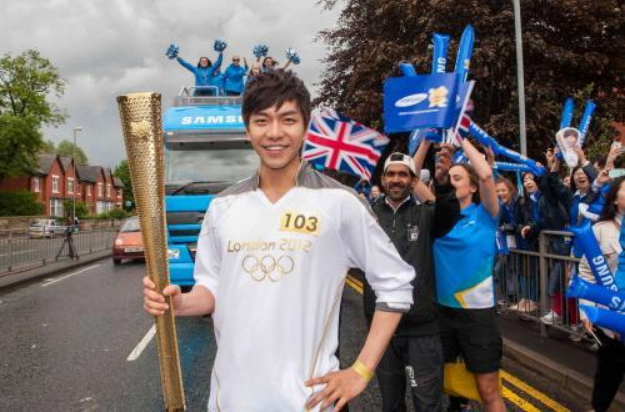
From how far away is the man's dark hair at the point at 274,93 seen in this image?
5.44 ft

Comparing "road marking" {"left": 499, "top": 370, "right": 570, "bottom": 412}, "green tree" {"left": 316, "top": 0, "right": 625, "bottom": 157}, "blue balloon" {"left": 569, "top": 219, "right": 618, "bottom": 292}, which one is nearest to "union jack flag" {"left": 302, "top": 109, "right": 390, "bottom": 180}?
"blue balloon" {"left": 569, "top": 219, "right": 618, "bottom": 292}

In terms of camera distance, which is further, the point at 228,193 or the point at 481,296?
the point at 481,296

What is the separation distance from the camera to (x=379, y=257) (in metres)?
1.68

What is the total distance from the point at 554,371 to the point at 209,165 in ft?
18.7

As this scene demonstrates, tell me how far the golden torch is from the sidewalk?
12.5 ft

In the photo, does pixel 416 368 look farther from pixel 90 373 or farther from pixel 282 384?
pixel 90 373

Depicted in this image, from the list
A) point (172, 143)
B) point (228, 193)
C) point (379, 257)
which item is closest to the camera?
point (379, 257)

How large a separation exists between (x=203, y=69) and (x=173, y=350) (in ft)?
31.7

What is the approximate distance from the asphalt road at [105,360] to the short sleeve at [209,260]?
9.20 feet

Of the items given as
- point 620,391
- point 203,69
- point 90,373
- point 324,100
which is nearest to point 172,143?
point 203,69

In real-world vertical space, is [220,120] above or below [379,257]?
above

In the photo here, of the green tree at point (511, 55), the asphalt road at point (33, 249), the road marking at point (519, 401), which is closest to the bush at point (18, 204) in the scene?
the asphalt road at point (33, 249)

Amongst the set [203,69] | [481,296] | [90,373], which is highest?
[203,69]

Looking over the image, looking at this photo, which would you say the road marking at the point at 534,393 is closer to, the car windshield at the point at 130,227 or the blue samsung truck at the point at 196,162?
the blue samsung truck at the point at 196,162
